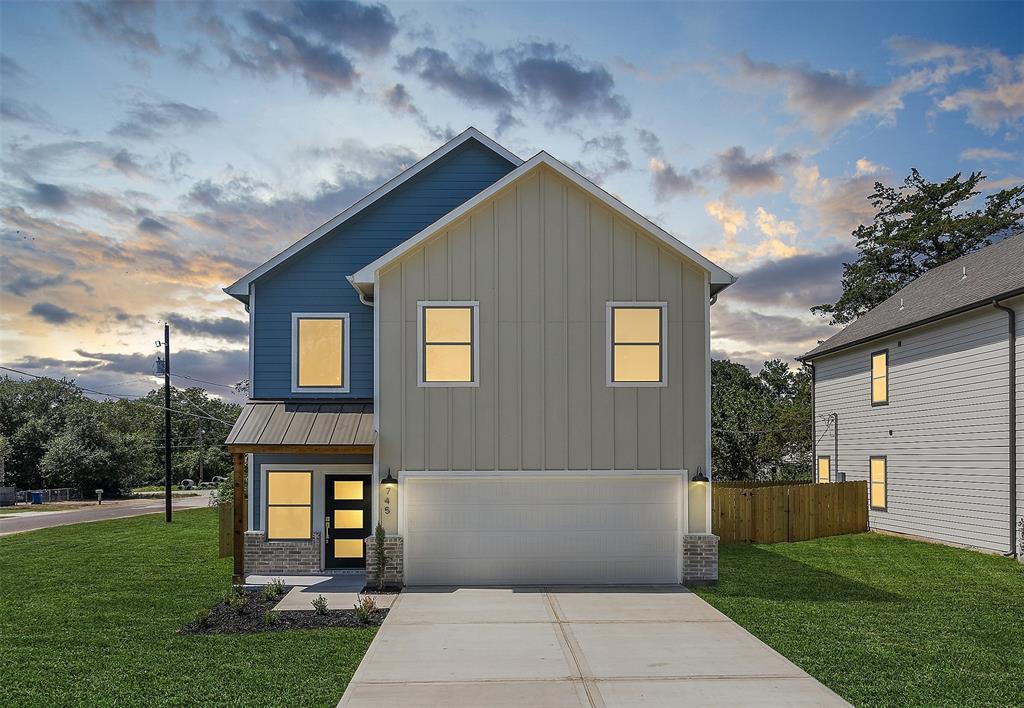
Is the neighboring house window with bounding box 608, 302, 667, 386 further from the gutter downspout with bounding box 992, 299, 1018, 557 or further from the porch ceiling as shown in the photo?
the gutter downspout with bounding box 992, 299, 1018, 557

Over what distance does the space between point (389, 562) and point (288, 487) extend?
2.85 meters

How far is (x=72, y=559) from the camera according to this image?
16.7m

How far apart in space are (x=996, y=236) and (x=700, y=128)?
79.5 ft

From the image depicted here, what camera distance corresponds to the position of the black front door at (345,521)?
574 inches

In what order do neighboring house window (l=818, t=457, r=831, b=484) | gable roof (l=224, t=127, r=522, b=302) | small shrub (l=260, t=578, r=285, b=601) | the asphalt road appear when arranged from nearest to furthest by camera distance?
small shrub (l=260, t=578, r=285, b=601) < gable roof (l=224, t=127, r=522, b=302) < neighboring house window (l=818, t=457, r=831, b=484) < the asphalt road

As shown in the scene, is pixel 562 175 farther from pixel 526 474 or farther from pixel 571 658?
pixel 571 658

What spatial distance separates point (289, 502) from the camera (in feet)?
47.9

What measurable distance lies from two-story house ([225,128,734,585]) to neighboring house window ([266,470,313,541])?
1.35 meters

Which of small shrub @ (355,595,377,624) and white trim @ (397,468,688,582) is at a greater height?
white trim @ (397,468,688,582)

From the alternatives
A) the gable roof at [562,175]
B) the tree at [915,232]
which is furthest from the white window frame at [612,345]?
the tree at [915,232]

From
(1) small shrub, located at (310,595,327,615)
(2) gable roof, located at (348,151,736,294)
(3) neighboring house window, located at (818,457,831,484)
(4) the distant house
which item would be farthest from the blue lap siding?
(3) neighboring house window, located at (818,457,831,484)

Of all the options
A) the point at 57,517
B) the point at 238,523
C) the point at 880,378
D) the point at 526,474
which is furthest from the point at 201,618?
the point at 57,517

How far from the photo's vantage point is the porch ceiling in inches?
522

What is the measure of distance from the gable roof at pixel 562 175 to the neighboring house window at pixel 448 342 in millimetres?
1007
